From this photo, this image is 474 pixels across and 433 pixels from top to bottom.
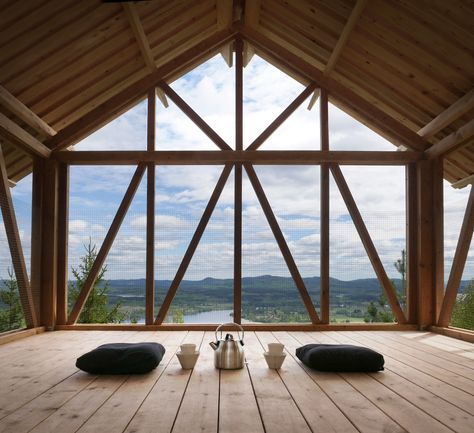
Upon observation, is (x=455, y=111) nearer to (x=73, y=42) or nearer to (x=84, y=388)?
(x=73, y=42)

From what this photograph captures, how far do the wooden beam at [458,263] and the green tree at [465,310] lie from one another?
1023 mm

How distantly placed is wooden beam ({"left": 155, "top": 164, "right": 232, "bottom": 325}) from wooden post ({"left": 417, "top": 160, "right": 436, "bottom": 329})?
238 centimetres

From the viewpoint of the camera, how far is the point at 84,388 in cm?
328

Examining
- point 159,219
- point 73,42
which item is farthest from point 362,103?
point 73,42

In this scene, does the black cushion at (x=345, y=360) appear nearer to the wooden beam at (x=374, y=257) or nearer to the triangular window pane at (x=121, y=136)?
the wooden beam at (x=374, y=257)

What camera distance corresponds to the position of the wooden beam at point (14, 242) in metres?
5.31

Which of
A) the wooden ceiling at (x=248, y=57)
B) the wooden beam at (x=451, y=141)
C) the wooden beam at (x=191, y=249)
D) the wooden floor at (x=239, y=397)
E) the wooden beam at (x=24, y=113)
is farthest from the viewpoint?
the wooden beam at (x=191, y=249)

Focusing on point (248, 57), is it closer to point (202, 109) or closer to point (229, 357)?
point (202, 109)

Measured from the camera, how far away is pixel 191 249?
653 cm

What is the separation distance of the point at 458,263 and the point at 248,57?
355cm

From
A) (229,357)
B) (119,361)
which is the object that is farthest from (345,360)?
(119,361)

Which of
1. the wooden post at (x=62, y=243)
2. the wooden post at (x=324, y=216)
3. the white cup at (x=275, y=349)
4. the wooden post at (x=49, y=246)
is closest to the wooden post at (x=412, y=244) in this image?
the wooden post at (x=324, y=216)

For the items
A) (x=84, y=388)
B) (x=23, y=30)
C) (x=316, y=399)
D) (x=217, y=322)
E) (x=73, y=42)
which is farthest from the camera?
(x=217, y=322)

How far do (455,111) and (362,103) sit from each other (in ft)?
4.48
